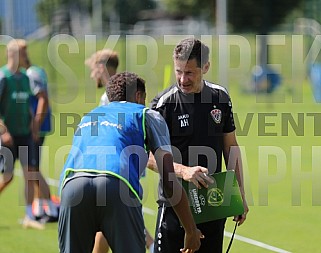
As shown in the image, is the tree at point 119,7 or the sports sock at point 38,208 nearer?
the sports sock at point 38,208

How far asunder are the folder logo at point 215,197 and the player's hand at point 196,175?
0.20 meters

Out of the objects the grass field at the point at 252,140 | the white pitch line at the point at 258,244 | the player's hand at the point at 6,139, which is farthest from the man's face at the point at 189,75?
the player's hand at the point at 6,139

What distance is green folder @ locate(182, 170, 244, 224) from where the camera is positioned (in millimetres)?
6281

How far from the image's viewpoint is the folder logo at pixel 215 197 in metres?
6.33

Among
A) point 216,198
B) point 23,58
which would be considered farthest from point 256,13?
point 216,198

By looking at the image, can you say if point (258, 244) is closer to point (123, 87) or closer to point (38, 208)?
point (38, 208)

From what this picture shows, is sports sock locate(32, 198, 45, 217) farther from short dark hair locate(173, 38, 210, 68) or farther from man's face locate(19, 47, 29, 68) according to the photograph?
short dark hair locate(173, 38, 210, 68)

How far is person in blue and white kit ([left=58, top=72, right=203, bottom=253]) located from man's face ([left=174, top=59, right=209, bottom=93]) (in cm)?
74

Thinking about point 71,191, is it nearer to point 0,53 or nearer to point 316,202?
point 316,202

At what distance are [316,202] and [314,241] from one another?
2.55 m

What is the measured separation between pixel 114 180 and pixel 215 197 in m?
1.24

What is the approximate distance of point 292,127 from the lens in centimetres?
2256

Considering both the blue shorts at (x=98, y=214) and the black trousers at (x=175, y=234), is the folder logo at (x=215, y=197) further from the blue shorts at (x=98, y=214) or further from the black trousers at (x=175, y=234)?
the blue shorts at (x=98, y=214)

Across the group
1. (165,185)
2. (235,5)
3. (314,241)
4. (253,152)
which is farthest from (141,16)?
(165,185)
